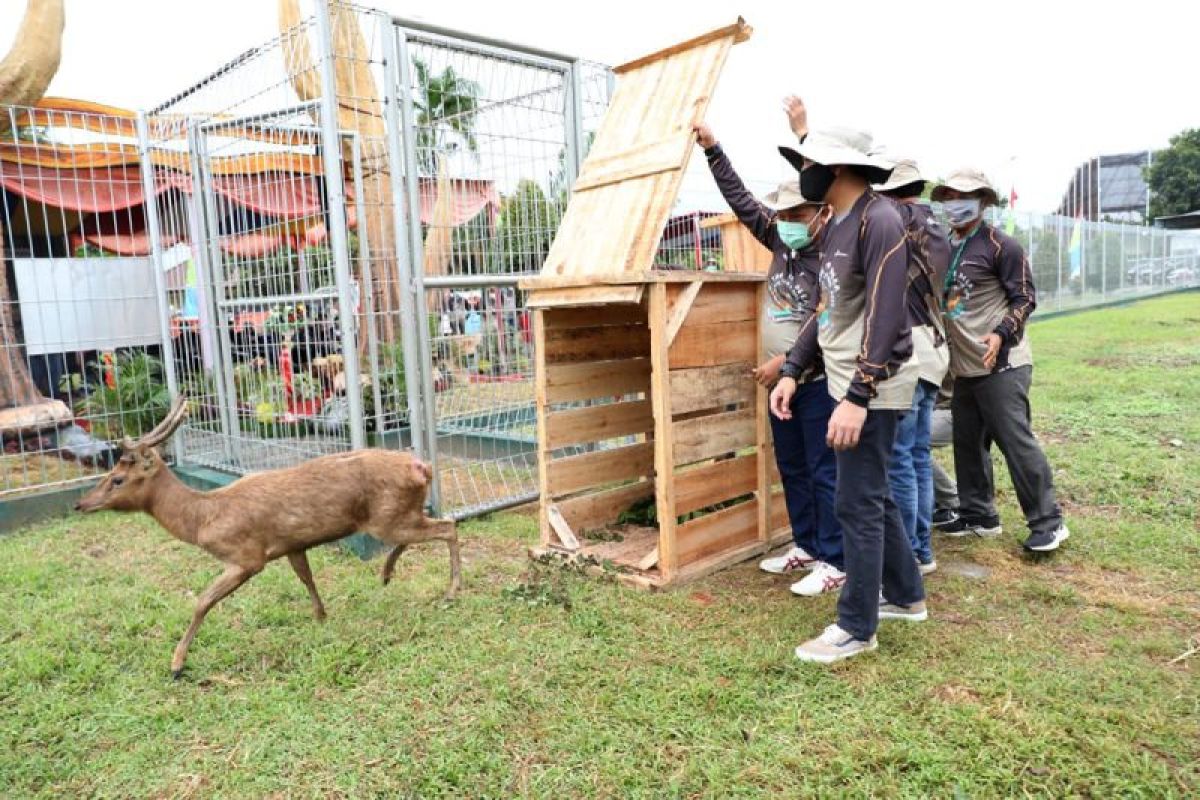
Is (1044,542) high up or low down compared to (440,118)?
down

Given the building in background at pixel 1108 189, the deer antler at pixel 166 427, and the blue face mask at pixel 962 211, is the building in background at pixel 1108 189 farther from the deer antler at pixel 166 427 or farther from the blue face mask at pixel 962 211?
the deer antler at pixel 166 427

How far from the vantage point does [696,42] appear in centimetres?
461

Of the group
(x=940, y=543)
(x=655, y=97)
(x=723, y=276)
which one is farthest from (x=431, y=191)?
(x=940, y=543)

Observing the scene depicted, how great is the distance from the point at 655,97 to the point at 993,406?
260 centimetres

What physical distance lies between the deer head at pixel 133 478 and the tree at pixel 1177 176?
57.8 metres

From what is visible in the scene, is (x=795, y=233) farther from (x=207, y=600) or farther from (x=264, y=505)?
(x=207, y=600)

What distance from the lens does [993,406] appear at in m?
4.56

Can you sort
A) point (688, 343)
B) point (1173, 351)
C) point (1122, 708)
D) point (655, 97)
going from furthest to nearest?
point (1173, 351) < point (655, 97) < point (688, 343) < point (1122, 708)

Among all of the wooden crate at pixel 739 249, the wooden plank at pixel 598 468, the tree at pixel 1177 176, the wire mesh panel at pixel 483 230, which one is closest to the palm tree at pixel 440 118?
the wire mesh panel at pixel 483 230

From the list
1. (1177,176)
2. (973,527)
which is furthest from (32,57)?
(1177,176)

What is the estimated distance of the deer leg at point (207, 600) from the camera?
3559 millimetres

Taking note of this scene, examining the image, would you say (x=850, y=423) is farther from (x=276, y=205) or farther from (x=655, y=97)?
(x=276, y=205)

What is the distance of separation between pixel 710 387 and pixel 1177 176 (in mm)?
56532

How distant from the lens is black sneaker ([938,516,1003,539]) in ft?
16.4
